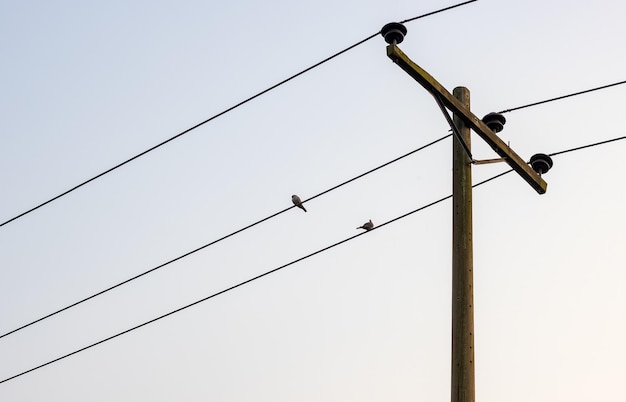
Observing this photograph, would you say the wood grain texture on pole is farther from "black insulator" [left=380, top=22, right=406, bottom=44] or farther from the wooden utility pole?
"black insulator" [left=380, top=22, right=406, bottom=44]

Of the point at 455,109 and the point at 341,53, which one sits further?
the point at 341,53

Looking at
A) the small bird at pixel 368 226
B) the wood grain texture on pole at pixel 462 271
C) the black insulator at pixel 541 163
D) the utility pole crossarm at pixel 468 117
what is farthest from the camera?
the small bird at pixel 368 226

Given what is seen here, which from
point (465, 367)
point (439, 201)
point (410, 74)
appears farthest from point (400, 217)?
point (465, 367)

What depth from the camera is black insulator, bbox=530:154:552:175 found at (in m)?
9.03

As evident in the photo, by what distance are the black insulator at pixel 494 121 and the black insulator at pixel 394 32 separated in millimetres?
1227

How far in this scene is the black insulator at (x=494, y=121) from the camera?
29.7ft

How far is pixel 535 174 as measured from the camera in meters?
9.02

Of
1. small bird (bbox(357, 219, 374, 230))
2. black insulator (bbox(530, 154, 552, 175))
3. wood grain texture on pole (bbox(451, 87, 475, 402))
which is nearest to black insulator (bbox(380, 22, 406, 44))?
wood grain texture on pole (bbox(451, 87, 475, 402))

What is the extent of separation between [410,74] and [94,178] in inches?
230

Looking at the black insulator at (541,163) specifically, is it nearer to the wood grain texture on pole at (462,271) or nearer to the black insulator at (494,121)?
the black insulator at (494,121)

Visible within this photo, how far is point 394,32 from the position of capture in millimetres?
8594

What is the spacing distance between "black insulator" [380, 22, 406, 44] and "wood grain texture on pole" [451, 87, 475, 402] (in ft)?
2.66

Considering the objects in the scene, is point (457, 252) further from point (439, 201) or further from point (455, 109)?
point (439, 201)

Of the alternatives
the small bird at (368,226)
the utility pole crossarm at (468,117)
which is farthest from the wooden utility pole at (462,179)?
the small bird at (368,226)
